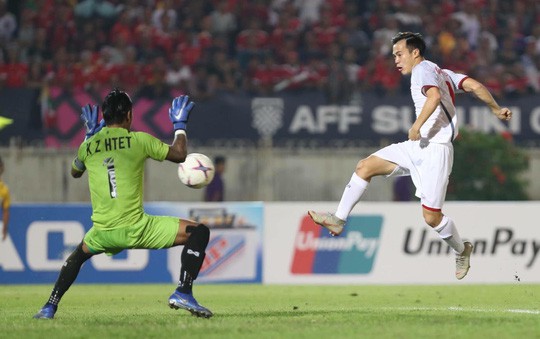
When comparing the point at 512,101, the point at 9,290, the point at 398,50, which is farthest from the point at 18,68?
the point at 398,50

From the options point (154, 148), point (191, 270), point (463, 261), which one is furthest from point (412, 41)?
point (191, 270)

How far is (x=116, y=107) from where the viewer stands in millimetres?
9844

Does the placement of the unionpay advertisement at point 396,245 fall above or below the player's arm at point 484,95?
below

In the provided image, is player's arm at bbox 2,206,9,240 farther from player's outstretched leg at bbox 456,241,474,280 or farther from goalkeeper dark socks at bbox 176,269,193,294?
player's outstretched leg at bbox 456,241,474,280

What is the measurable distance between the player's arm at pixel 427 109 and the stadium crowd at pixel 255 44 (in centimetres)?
1234

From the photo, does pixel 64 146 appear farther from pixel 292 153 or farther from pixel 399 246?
pixel 399 246

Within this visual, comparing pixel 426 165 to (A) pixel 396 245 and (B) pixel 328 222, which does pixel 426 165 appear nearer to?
(B) pixel 328 222

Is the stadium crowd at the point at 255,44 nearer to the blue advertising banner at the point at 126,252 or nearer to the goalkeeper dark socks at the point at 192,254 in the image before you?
the blue advertising banner at the point at 126,252

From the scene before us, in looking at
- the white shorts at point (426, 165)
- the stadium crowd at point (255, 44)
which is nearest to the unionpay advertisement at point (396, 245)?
the stadium crowd at point (255, 44)

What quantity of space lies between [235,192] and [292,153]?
4.28 ft

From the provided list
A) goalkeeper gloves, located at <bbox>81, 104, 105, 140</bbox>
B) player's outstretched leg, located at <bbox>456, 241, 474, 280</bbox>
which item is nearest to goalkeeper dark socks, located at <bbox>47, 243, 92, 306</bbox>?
goalkeeper gloves, located at <bbox>81, 104, 105, 140</bbox>

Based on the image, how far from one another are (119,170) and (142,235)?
0.57 meters

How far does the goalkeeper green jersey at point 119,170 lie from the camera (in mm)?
9812

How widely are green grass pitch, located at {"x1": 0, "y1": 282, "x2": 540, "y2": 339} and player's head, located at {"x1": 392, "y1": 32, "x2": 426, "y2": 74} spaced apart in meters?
2.28
